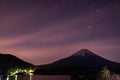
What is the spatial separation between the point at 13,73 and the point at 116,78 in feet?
43.2

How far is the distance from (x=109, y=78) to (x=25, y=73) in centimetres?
1259

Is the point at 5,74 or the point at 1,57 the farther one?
the point at 1,57

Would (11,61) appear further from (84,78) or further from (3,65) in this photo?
(84,78)

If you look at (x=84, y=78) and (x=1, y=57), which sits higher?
(x=1, y=57)

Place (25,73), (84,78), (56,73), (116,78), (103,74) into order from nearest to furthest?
(116,78) < (103,74) < (25,73) < (84,78) < (56,73)

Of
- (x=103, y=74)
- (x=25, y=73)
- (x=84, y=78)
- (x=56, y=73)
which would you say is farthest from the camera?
(x=56, y=73)

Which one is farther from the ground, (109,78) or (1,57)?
(1,57)

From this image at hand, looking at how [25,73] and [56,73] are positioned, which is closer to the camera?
[25,73]

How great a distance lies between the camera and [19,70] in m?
40.6

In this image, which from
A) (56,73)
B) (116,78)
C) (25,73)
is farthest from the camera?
(56,73)

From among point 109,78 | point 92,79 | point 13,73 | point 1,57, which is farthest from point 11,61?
point 109,78

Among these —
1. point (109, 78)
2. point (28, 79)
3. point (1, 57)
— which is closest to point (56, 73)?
point (28, 79)

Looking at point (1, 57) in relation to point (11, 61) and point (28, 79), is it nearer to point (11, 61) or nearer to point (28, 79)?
point (11, 61)

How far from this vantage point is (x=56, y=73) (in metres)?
114
